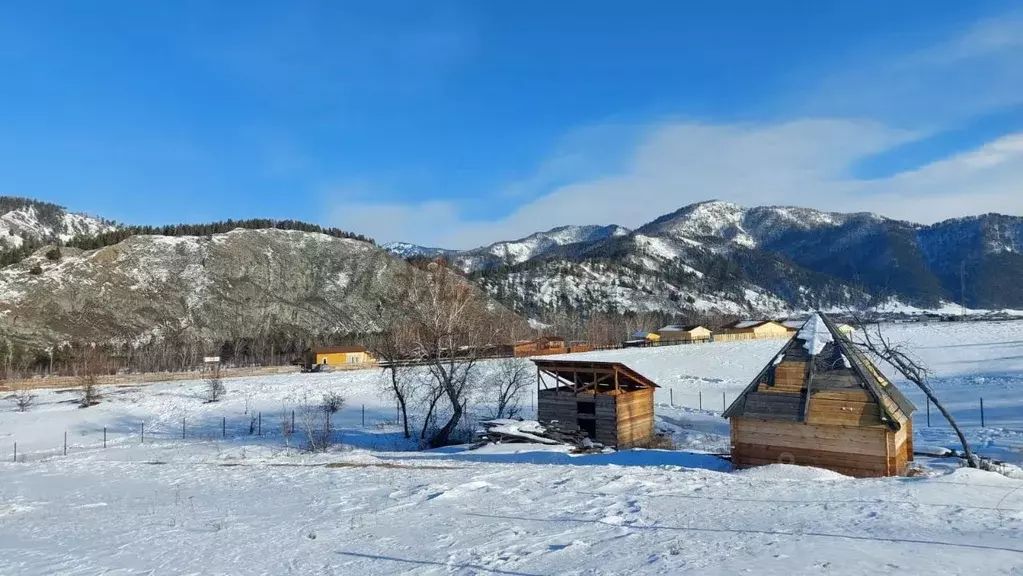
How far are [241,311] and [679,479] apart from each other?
109 meters

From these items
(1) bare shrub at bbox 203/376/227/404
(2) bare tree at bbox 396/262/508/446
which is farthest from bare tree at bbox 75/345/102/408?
(2) bare tree at bbox 396/262/508/446

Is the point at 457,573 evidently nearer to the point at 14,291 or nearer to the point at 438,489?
the point at 438,489

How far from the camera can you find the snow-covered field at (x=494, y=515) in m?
8.63

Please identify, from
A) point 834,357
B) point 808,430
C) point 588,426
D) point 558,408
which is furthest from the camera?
point 558,408

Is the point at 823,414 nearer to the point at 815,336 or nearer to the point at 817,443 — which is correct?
the point at 817,443

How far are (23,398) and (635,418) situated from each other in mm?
45039

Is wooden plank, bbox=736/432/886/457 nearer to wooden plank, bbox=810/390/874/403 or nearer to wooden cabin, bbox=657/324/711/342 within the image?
wooden plank, bbox=810/390/874/403

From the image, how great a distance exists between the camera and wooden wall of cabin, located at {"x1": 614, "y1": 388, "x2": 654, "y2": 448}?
2869 cm

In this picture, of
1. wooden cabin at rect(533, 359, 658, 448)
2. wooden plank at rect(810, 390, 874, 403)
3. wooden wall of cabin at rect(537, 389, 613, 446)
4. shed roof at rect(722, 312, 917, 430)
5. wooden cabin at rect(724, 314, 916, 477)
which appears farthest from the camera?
wooden cabin at rect(533, 359, 658, 448)

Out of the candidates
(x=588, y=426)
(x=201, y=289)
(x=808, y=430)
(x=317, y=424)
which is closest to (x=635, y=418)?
(x=588, y=426)

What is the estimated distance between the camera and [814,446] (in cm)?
1778

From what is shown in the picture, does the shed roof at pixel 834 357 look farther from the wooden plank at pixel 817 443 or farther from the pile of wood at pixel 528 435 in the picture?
the pile of wood at pixel 528 435

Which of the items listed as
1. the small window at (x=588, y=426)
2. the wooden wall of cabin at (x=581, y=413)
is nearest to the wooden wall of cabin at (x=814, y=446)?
the wooden wall of cabin at (x=581, y=413)

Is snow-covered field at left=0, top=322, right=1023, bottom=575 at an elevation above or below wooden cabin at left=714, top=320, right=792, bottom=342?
below
